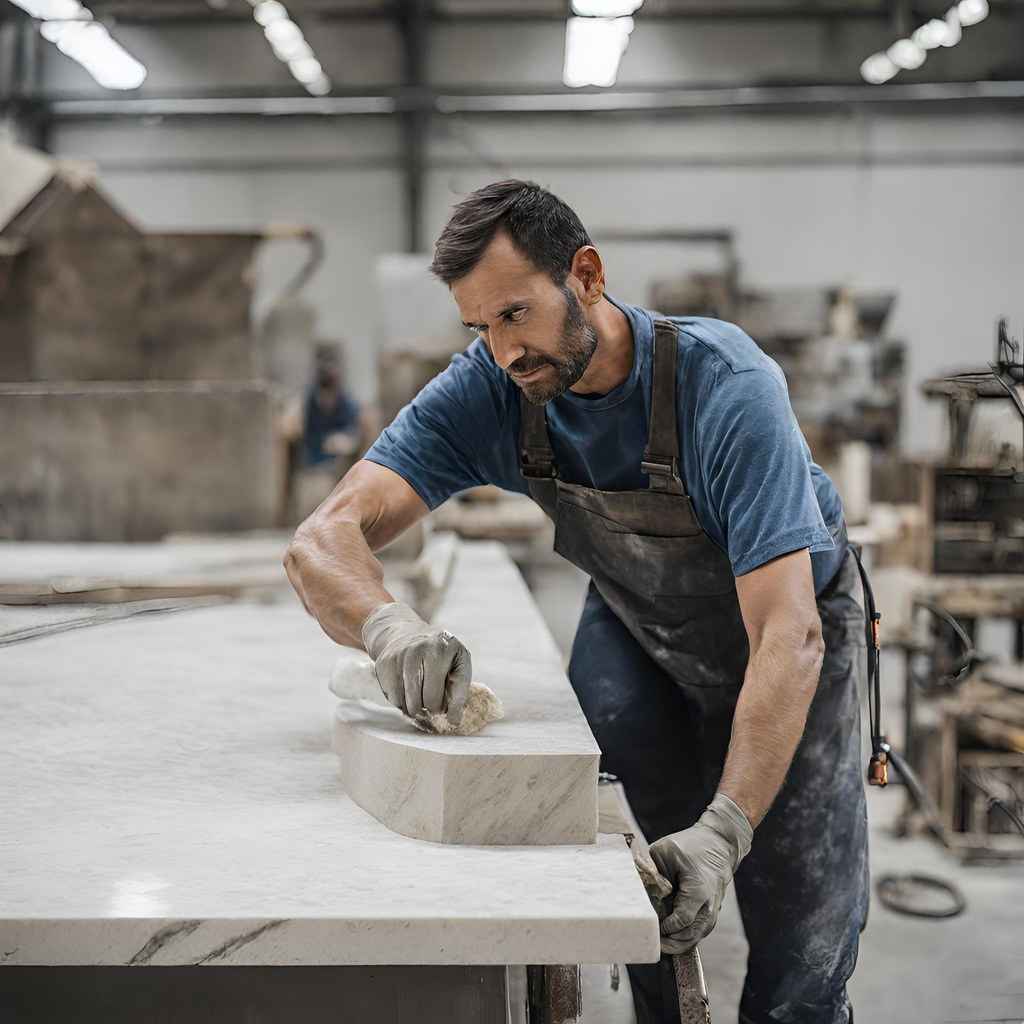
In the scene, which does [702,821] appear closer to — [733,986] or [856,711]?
[856,711]

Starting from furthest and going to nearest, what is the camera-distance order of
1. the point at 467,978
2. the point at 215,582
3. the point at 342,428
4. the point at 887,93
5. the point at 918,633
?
the point at 887,93 < the point at 342,428 < the point at 918,633 < the point at 215,582 < the point at 467,978

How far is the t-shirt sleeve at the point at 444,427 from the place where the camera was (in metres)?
1.68

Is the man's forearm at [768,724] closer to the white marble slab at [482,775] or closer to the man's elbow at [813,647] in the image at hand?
the man's elbow at [813,647]

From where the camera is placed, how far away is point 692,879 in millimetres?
1164

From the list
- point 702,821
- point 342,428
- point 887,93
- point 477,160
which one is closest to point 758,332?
point 887,93

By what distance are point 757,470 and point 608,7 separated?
5654 mm

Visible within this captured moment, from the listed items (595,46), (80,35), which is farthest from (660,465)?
(80,35)

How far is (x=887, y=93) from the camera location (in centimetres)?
749

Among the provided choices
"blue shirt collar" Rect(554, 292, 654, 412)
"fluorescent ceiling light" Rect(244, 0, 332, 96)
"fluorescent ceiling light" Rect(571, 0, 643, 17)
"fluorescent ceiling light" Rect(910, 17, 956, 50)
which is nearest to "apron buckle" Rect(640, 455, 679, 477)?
"blue shirt collar" Rect(554, 292, 654, 412)

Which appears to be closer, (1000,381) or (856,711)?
(856,711)

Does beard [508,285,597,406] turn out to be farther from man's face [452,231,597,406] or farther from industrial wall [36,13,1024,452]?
industrial wall [36,13,1024,452]

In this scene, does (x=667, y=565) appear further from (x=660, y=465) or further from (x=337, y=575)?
(x=337, y=575)

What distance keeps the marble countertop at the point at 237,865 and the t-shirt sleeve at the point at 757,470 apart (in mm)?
460

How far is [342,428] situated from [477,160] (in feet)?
9.98
